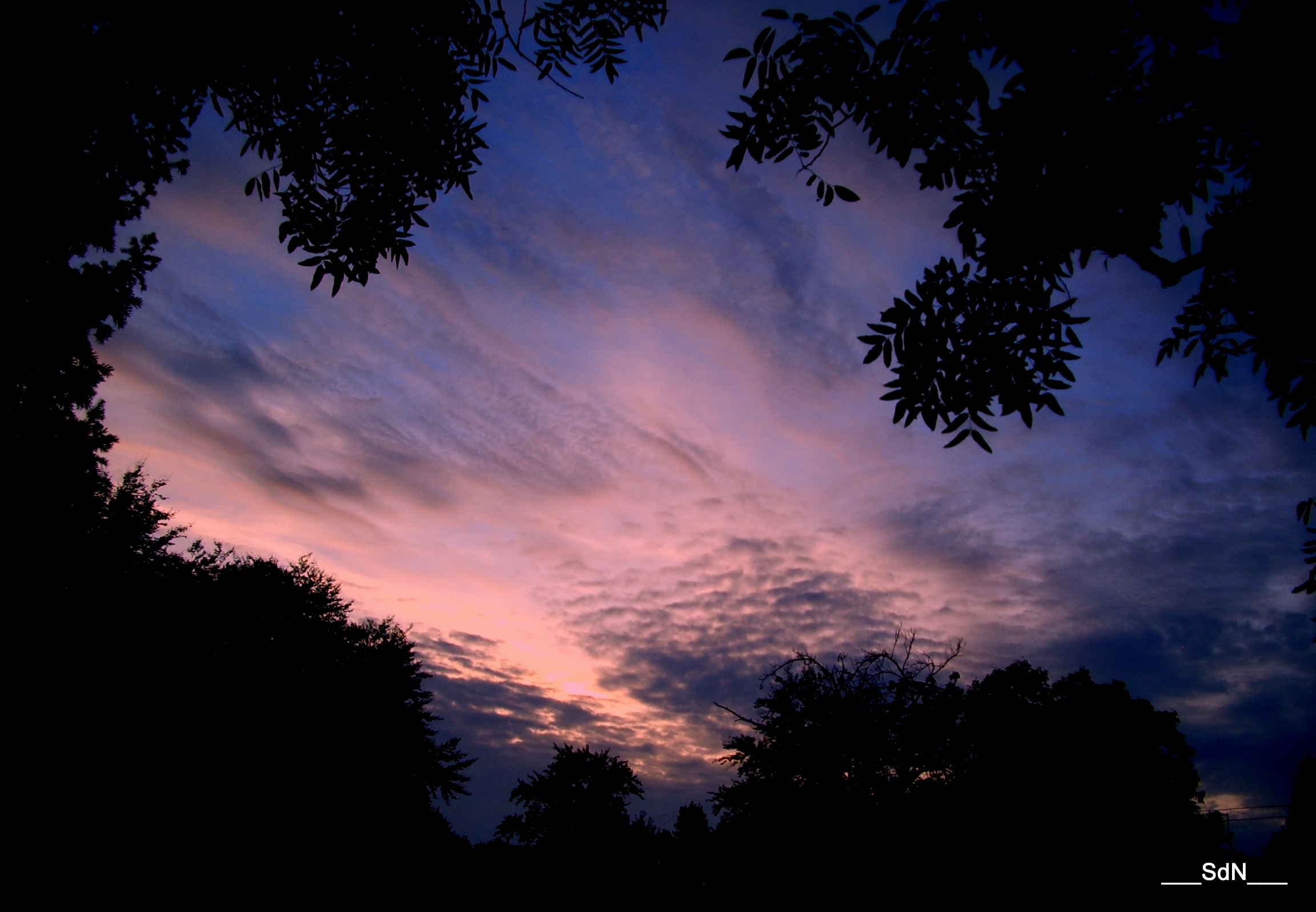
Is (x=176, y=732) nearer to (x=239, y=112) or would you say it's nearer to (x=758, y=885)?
(x=758, y=885)

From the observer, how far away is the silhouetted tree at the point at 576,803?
41844 mm

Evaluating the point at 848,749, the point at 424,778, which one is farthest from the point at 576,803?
the point at 848,749

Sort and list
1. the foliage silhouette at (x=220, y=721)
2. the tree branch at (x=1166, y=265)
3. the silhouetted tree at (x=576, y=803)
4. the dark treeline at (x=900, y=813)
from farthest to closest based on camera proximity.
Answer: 1. the silhouetted tree at (x=576, y=803)
2. the foliage silhouette at (x=220, y=721)
3. the dark treeline at (x=900, y=813)
4. the tree branch at (x=1166, y=265)

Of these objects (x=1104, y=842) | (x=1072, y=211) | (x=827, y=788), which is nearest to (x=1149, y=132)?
(x=1072, y=211)

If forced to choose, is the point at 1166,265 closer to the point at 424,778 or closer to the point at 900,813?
the point at 900,813

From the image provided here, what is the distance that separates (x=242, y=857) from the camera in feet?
66.6

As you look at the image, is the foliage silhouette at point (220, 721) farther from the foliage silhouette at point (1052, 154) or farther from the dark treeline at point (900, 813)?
the foliage silhouette at point (1052, 154)

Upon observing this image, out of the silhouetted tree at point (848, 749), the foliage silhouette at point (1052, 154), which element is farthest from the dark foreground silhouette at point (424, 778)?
the foliage silhouette at point (1052, 154)

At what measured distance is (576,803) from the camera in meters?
44.2

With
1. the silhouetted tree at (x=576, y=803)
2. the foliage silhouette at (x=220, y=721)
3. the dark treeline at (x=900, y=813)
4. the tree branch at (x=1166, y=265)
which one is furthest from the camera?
the silhouetted tree at (x=576, y=803)

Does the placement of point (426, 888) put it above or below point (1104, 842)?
below

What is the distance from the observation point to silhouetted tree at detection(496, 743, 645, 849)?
1647 inches

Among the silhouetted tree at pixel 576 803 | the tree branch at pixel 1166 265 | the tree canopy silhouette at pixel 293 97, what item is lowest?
the silhouetted tree at pixel 576 803

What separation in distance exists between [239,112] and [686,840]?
49.2 metres
